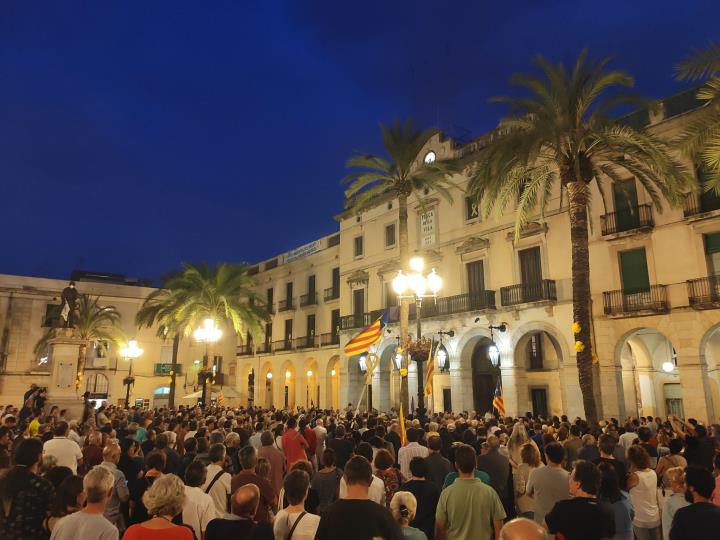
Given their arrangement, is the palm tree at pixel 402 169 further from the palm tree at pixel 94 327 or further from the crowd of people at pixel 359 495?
the palm tree at pixel 94 327

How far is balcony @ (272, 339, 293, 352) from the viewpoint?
Result: 43812 millimetres

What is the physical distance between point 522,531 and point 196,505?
358 cm

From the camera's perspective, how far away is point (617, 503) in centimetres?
519

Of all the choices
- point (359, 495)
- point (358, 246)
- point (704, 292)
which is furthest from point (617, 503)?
point (358, 246)

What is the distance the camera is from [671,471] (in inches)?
208

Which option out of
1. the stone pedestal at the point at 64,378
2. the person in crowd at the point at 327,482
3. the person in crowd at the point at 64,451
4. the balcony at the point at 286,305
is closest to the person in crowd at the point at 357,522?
the person in crowd at the point at 327,482

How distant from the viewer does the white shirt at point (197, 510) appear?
207 inches

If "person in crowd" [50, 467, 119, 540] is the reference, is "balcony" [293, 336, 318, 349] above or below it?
above

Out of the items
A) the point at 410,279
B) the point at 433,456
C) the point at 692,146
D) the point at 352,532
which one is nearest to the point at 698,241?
the point at 692,146

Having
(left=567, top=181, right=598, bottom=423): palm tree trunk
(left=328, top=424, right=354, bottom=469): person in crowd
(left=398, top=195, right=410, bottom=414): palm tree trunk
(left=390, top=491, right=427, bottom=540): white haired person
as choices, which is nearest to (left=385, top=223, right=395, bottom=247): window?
(left=398, top=195, right=410, bottom=414): palm tree trunk

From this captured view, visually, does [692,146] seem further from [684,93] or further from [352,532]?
[352,532]

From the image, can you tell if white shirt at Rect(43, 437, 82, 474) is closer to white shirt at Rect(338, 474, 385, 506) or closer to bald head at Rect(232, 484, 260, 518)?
white shirt at Rect(338, 474, 385, 506)

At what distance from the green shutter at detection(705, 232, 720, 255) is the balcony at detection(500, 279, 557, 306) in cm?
620

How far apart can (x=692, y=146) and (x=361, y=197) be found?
13674mm
